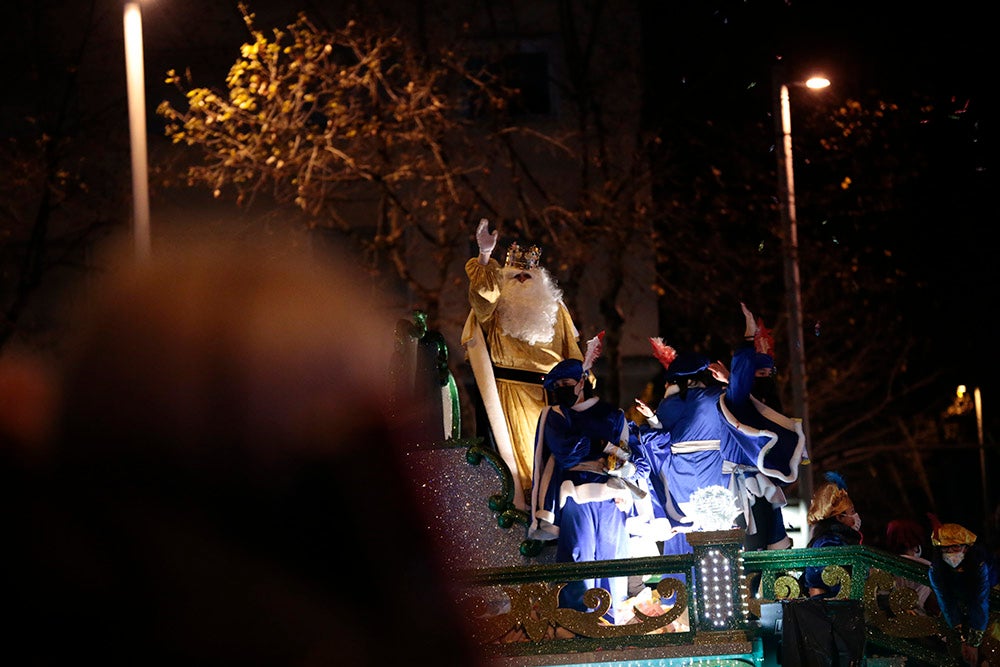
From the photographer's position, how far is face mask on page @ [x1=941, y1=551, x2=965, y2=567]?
8203 millimetres

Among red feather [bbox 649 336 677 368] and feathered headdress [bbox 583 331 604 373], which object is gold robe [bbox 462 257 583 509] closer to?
red feather [bbox 649 336 677 368]

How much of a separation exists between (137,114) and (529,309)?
4.51m

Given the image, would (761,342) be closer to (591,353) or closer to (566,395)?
(591,353)

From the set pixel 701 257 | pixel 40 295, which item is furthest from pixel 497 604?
pixel 40 295

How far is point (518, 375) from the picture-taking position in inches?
427

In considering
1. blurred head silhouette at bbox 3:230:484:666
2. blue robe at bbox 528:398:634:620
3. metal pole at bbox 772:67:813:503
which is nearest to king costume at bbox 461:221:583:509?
blue robe at bbox 528:398:634:620

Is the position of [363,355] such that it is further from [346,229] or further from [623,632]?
[346,229]

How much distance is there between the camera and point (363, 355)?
4.18 ft

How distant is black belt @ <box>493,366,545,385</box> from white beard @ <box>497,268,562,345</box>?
0.79ft

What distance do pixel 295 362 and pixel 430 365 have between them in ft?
28.4

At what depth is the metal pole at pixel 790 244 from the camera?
57.1ft

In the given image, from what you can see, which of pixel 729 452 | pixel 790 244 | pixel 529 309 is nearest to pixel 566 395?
pixel 729 452

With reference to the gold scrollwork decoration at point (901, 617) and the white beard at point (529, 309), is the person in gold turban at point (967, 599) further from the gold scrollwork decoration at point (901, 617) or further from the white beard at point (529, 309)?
the white beard at point (529, 309)

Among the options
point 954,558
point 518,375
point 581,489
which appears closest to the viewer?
point 954,558
